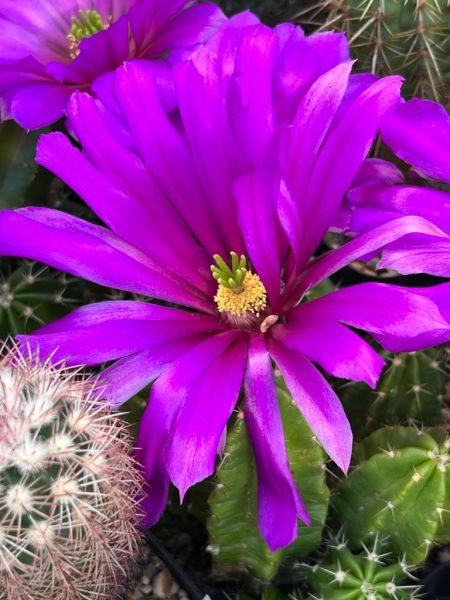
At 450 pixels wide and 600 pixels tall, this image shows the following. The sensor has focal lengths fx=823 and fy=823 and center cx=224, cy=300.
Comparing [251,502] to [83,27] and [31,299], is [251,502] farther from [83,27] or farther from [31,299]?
[83,27]

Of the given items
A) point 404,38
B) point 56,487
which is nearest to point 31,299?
point 56,487

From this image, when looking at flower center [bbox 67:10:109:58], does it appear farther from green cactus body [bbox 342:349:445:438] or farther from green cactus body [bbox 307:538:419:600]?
green cactus body [bbox 307:538:419:600]

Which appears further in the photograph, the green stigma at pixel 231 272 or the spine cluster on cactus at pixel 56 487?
the green stigma at pixel 231 272

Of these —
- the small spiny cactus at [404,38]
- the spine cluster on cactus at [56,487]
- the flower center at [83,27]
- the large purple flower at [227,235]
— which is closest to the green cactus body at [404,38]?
the small spiny cactus at [404,38]

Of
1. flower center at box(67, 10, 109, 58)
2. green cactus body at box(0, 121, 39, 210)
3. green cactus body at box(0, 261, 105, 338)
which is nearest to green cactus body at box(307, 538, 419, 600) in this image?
green cactus body at box(0, 261, 105, 338)

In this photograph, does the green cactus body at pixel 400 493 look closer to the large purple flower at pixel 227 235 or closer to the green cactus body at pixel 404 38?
the large purple flower at pixel 227 235

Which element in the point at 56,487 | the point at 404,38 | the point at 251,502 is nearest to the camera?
the point at 56,487
